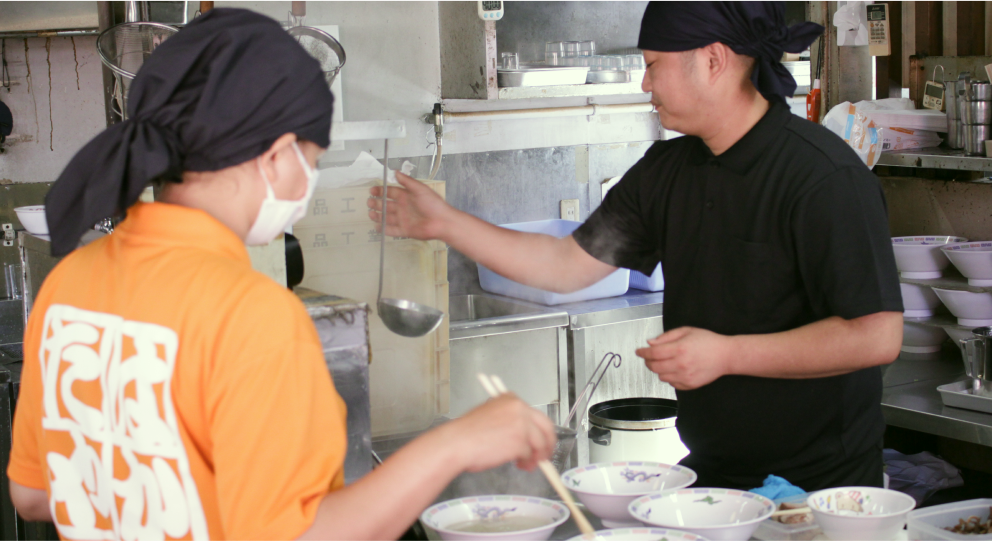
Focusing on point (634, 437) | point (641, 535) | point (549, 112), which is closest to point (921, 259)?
point (634, 437)

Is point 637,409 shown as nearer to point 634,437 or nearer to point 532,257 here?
point 634,437

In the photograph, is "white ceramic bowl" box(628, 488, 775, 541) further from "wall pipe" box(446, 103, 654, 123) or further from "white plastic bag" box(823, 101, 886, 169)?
"wall pipe" box(446, 103, 654, 123)

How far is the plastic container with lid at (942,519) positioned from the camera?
139cm

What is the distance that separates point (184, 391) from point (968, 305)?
300cm

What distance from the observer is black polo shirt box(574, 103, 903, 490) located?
67.9 inches

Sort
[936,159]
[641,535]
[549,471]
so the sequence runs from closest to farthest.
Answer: [549,471] < [641,535] < [936,159]

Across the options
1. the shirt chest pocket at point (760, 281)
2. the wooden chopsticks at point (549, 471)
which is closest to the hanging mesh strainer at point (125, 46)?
the wooden chopsticks at point (549, 471)

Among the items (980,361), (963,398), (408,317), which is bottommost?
(963,398)

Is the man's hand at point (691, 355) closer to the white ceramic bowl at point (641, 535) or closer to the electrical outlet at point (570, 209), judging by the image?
the white ceramic bowl at point (641, 535)

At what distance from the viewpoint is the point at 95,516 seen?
105cm

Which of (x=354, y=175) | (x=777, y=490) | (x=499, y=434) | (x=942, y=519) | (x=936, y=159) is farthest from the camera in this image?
(x=936, y=159)

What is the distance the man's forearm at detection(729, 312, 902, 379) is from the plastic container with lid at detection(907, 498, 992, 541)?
307 mm

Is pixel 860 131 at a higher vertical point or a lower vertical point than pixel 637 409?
higher

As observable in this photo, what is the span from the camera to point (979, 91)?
10.4 feet
